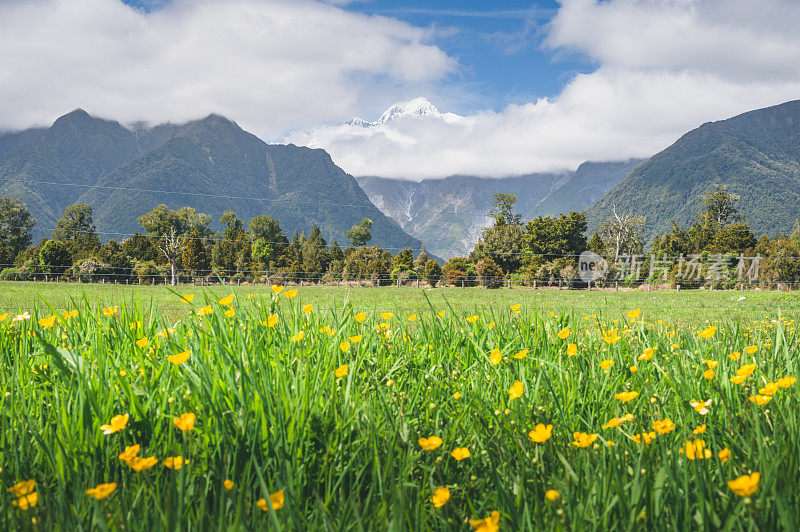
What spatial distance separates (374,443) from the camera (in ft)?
4.02

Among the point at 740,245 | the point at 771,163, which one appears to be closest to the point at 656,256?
the point at 740,245

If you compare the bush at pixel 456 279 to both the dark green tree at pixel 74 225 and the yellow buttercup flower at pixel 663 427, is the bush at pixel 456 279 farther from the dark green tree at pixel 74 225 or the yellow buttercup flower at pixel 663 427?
the dark green tree at pixel 74 225

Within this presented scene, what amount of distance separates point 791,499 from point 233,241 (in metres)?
71.2

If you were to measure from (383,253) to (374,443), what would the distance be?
68.4 meters

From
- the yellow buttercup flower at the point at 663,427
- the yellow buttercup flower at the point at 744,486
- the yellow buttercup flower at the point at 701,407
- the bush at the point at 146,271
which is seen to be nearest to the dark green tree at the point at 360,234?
the bush at the point at 146,271

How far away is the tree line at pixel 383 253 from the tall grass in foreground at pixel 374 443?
1340 inches

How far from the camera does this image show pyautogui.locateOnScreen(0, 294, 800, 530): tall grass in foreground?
0.95 m

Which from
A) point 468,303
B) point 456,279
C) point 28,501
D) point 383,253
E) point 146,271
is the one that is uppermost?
point 383,253

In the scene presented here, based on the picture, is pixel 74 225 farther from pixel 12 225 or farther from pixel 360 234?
pixel 360 234

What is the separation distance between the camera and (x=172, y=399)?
155 centimetres

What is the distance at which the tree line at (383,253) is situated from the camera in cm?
4450

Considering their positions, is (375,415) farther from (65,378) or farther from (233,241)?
(233,241)

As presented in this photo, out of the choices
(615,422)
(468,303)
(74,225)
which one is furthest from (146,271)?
(615,422)

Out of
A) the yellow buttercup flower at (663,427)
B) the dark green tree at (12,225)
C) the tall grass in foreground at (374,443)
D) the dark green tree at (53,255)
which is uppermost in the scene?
the dark green tree at (12,225)
